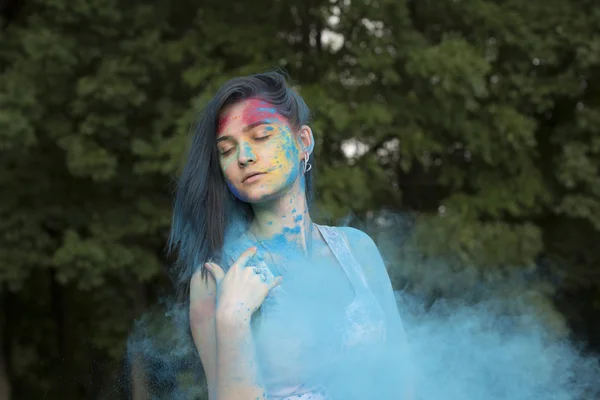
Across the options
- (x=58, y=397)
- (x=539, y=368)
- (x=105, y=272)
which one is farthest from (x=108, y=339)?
(x=539, y=368)

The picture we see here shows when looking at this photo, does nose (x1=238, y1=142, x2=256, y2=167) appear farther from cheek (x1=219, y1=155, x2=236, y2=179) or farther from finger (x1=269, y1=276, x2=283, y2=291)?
finger (x1=269, y1=276, x2=283, y2=291)

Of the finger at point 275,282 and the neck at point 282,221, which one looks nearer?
the finger at point 275,282

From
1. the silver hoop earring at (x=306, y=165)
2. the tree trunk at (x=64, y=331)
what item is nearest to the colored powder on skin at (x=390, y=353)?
the silver hoop earring at (x=306, y=165)

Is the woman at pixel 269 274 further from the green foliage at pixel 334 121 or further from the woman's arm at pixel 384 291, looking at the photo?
the green foliage at pixel 334 121

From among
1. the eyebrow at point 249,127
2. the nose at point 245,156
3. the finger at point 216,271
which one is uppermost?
the eyebrow at point 249,127

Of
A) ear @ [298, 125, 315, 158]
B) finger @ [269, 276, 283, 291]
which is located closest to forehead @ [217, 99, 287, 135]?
ear @ [298, 125, 315, 158]

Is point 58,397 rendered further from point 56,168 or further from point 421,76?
point 421,76

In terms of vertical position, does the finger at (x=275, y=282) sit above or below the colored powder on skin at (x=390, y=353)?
above

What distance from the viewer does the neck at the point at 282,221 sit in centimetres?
251

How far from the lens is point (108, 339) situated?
8.66 metres

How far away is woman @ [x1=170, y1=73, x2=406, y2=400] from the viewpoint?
90.0 inches

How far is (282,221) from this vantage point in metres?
2.52

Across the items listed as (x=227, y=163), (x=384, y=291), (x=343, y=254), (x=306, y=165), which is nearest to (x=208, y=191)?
(x=227, y=163)

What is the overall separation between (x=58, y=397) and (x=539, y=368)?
768 cm
